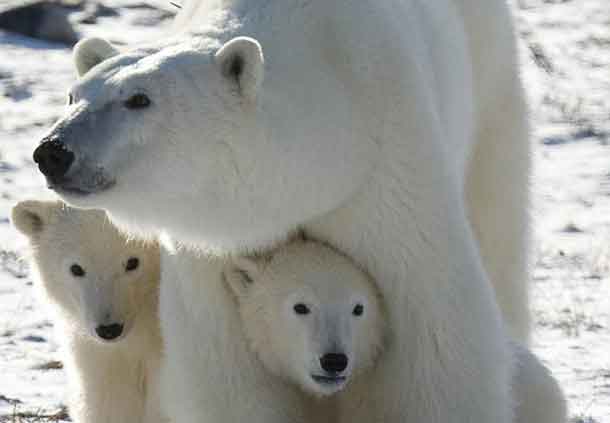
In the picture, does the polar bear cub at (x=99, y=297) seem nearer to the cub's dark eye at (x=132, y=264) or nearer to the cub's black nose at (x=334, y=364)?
the cub's dark eye at (x=132, y=264)

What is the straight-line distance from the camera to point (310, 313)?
5738 mm

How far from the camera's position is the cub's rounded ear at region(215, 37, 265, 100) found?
4918mm

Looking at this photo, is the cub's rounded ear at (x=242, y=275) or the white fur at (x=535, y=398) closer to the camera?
the cub's rounded ear at (x=242, y=275)

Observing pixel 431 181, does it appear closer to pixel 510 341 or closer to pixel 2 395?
pixel 510 341

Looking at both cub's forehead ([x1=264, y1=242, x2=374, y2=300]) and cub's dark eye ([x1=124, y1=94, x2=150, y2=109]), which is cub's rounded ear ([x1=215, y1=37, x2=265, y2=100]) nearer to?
cub's dark eye ([x1=124, y1=94, x2=150, y2=109])

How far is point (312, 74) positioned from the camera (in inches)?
205

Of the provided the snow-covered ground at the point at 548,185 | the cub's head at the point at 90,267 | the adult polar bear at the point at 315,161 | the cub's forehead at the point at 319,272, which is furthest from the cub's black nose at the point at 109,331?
the snow-covered ground at the point at 548,185

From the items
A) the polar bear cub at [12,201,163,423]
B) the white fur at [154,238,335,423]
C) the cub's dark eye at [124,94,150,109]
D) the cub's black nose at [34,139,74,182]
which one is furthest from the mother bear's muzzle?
the polar bear cub at [12,201,163,423]

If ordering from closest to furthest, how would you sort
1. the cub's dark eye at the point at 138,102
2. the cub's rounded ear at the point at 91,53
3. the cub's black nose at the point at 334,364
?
the cub's dark eye at the point at 138,102 → the cub's rounded ear at the point at 91,53 → the cub's black nose at the point at 334,364

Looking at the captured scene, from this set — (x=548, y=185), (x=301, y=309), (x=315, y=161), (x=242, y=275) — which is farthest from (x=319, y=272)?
(x=548, y=185)

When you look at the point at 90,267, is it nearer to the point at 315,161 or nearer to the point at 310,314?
the point at 310,314

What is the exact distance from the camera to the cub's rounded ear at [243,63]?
4.92 meters

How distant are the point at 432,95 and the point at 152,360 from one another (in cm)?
169

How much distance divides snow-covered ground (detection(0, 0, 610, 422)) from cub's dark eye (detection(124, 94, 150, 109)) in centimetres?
235
